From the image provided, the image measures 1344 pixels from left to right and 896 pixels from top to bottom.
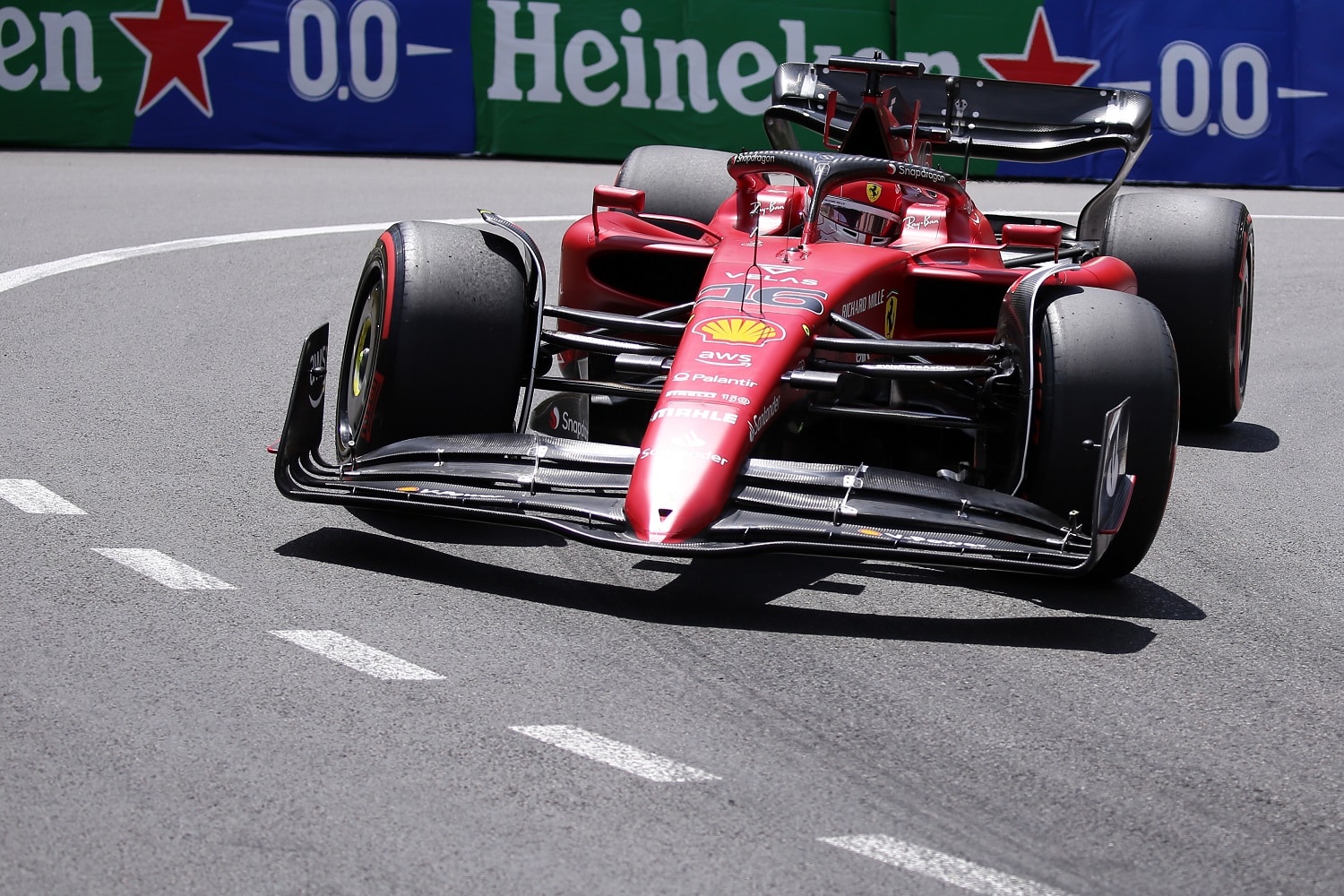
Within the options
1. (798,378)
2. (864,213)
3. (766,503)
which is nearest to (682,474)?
(766,503)

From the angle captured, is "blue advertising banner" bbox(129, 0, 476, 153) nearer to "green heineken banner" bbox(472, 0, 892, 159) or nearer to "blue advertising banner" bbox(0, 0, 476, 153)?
"blue advertising banner" bbox(0, 0, 476, 153)

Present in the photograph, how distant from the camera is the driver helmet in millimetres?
6660

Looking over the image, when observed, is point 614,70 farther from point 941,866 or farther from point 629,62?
point 941,866

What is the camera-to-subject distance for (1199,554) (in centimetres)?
563

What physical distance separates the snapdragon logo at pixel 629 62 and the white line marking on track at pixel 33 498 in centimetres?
1103

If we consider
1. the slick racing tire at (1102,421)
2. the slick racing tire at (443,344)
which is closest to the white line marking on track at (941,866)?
the slick racing tire at (1102,421)

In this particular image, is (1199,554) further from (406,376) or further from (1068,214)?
(1068,214)

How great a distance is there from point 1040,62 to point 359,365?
39.6ft

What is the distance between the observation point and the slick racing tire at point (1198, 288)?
7418 millimetres

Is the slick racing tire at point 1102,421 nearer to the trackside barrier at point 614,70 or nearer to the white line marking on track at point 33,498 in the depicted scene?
the white line marking on track at point 33,498

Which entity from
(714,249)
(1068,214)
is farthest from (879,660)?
(1068,214)

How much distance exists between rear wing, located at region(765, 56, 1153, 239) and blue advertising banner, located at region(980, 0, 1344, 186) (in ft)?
25.7

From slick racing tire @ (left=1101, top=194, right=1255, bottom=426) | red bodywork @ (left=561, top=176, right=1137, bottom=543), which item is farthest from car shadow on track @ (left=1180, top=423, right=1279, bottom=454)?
red bodywork @ (left=561, top=176, right=1137, bottom=543)

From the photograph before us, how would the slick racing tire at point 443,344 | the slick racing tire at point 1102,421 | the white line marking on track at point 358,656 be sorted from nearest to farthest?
the white line marking on track at point 358,656
the slick racing tire at point 1102,421
the slick racing tire at point 443,344
